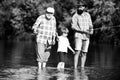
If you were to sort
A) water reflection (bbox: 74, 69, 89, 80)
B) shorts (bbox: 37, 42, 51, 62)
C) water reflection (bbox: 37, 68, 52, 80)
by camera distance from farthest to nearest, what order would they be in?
shorts (bbox: 37, 42, 51, 62) < water reflection (bbox: 74, 69, 89, 80) < water reflection (bbox: 37, 68, 52, 80)

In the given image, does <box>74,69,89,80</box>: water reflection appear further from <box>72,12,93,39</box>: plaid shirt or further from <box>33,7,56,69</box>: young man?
<box>72,12,93,39</box>: plaid shirt

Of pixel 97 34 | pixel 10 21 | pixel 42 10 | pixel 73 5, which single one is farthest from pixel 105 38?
pixel 10 21

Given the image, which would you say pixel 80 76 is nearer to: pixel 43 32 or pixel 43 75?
pixel 43 75

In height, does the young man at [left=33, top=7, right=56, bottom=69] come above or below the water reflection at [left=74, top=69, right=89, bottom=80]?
above

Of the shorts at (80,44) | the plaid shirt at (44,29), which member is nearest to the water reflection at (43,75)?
the plaid shirt at (44,29)

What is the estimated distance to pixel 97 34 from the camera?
46031mm

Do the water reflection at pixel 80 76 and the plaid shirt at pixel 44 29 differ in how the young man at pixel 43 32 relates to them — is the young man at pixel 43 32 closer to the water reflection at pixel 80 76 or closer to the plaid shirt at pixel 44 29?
the plaid shirt at pixel 44 29

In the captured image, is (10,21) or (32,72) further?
(10,21)

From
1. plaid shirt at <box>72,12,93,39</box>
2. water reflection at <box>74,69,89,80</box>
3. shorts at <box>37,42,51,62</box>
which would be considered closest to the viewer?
water reflection at <box>74,69,89,80</box>

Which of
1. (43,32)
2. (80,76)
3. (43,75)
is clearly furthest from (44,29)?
(80,76)

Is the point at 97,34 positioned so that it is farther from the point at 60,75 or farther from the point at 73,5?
the point at 60,75

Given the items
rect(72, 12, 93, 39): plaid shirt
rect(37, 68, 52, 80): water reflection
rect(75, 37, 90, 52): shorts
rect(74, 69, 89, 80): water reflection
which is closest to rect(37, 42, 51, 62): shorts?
rect(75, 37, 90, 52): shorts

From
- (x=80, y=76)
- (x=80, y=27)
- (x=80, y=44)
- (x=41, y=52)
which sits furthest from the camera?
(x=80, y=44)

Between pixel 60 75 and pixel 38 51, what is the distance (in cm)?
211
